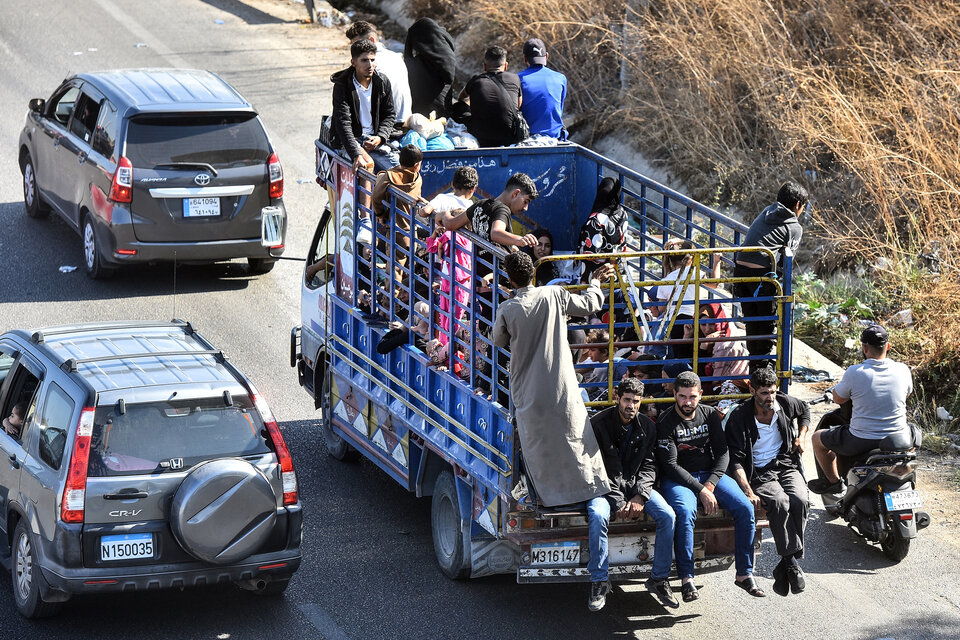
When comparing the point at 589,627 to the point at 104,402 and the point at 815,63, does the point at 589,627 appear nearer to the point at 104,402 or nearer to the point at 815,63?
the point at 104,402

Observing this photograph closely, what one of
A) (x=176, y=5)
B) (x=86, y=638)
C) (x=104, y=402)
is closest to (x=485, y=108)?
(x=104, y=402)

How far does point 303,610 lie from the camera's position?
25.3 ft

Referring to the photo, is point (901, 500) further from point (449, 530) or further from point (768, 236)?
point (449, 530)

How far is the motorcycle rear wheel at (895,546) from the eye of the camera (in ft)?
28.1

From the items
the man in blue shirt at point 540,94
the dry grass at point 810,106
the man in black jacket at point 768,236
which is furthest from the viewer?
the dry grass at point 810,106

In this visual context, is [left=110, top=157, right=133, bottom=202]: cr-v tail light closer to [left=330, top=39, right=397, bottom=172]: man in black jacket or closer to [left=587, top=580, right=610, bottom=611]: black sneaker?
[left=330, top=39, right=397, bottom=172]: man in black jacket

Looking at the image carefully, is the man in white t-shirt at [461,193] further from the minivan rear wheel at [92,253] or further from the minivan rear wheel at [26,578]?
the minivan rear wheel at [92,253]

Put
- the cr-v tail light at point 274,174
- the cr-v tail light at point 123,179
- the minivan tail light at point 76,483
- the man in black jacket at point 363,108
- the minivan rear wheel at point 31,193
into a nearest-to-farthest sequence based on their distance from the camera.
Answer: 1. the minivan tail light at point 76,483
2. the man in black jacket at point 363,108
3. the cr-v tail light at point 123,179
4. the cr-v tail light at point 274,174
5. the minivan rear wheel at point 31,193

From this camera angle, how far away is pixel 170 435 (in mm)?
7125

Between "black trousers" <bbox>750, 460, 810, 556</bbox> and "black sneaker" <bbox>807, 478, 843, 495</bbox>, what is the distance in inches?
63.6

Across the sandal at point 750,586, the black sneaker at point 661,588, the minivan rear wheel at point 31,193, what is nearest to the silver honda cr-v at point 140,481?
the black sneaker at point 661,588

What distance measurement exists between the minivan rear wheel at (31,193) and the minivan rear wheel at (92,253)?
5.50 feet

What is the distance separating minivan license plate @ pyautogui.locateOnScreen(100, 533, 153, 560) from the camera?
6938mm

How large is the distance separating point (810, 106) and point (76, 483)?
9.69 m
